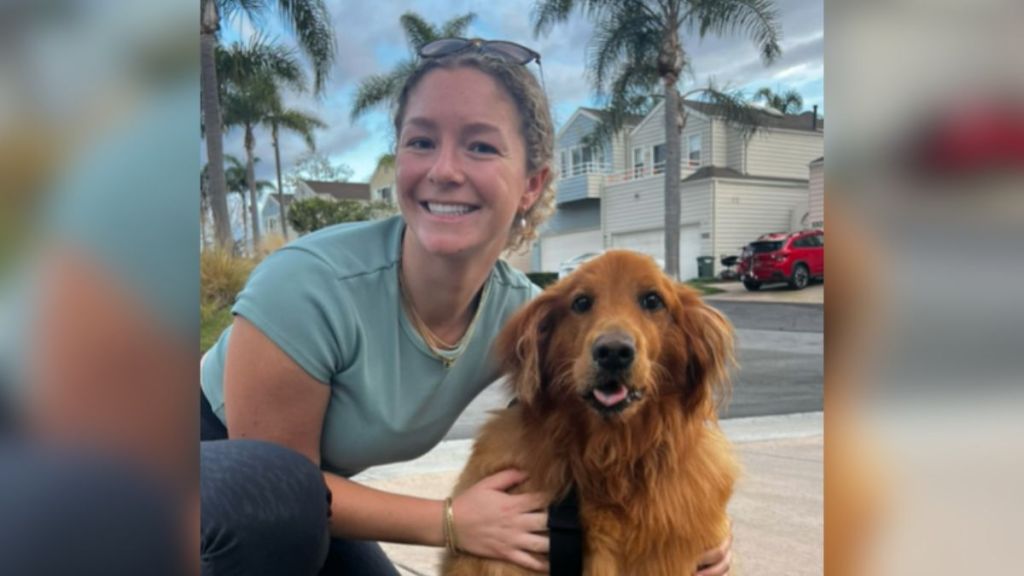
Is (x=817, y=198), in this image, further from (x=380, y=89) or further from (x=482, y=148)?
(x=380, y=89)

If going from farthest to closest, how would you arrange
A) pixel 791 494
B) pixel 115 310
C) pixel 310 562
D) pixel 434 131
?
pixel 791 494
pixel 310 562
pixel 434 131
pixel 115 310

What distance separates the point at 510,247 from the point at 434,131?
32 cm

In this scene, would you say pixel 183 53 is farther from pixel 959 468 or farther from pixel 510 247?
pixel 959 468

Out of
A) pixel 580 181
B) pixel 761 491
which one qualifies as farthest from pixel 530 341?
pixel 761 491

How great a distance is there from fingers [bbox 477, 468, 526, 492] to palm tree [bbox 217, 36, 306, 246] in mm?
810

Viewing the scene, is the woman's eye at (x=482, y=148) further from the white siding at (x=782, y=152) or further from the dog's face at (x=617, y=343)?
the white siding at (x=782, y=152)

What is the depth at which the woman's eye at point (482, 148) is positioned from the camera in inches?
58.7

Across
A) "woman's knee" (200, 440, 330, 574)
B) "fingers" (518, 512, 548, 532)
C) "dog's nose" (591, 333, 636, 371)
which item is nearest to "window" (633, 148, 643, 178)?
"dog's nose" (591, 333, 636, 371)

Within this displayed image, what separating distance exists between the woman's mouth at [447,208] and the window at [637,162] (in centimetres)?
35

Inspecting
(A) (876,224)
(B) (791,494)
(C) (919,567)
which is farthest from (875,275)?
(B) (791,494)

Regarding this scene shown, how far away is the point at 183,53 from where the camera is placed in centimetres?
89

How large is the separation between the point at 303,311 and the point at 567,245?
22.6 inches

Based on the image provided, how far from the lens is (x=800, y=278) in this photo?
116 cm

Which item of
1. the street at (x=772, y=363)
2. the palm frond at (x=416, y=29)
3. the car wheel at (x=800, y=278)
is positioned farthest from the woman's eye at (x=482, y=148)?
the car wheel at (x=800, y=278)
